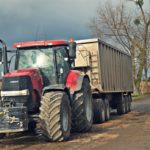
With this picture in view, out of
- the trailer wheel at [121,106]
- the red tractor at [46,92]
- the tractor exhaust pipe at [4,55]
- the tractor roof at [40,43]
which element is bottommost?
the trailer wheel at [121,106]

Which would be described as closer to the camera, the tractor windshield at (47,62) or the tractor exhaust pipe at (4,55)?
the tractor exhaust pipe at (4,55)

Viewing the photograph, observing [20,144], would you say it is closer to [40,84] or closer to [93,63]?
[40,84]

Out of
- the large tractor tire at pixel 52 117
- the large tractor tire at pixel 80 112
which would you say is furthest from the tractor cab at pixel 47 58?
the large tractor tire at pixel 52 117

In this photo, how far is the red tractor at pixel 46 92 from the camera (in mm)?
11469

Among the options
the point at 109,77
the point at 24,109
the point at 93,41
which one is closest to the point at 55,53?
the point at 24,109

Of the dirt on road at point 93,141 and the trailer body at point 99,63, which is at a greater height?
the trailer body at point 99,63

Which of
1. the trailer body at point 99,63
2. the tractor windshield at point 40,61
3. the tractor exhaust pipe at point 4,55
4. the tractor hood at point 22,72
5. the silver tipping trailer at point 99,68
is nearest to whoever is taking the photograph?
the tractor hood at point 22,72

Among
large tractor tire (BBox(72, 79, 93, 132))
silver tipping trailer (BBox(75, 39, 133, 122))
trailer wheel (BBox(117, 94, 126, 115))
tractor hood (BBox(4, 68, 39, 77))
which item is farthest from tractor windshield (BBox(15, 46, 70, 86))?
trailer wheel (BBox(117, 94, 126, 115))

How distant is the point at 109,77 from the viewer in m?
20.5

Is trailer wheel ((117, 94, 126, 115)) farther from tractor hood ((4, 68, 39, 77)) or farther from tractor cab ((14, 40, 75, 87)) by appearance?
tractor hood ((4, 68, 39, 77))

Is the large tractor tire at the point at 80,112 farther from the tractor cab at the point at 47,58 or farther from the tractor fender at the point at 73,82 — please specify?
the tractor cab at the point at 47,58


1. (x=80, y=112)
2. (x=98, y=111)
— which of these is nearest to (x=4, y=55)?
(x=80, y=112)

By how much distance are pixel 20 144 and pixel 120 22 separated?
46109 millimetres

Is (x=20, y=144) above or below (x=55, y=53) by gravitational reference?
below
